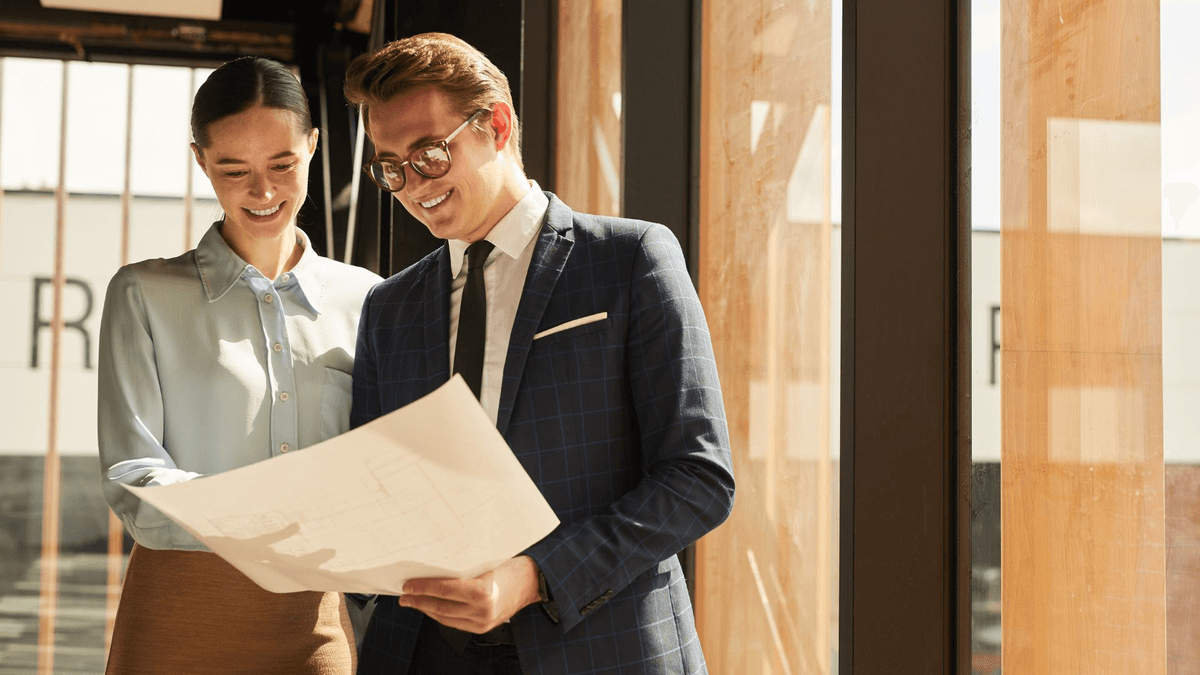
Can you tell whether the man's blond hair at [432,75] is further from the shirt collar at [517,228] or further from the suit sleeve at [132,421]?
the suit sleeve at [132,421]

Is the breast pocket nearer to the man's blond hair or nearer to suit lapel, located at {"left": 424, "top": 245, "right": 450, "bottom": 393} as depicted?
suit lapel, located at {"left": 424, "top": 245, "right": 450, "bottom": 393}

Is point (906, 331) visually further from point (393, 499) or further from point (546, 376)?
point (393, 499)

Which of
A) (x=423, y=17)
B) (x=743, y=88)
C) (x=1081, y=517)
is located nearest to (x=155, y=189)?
(x=423, y=17)

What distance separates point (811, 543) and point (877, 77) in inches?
24.6

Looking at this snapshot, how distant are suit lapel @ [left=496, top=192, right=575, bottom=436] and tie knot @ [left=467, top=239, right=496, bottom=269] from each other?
67 millimetres

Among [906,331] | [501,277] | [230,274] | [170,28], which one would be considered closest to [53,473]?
[170,28]

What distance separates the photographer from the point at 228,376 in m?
1.47

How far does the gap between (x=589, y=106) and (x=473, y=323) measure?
155 cm

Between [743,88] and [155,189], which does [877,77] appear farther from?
[155,189]

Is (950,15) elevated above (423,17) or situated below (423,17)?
below

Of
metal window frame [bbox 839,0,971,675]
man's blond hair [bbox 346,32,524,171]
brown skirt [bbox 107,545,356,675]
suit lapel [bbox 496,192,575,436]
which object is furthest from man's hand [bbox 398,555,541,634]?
man's blond hair [bbox 346,32,524,171]

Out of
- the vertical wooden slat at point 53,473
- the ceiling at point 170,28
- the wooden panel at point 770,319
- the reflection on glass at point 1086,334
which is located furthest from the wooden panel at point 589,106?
the vertical wooden slat at point 53,473

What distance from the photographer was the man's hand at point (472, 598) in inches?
39.8

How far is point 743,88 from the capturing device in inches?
71.4
